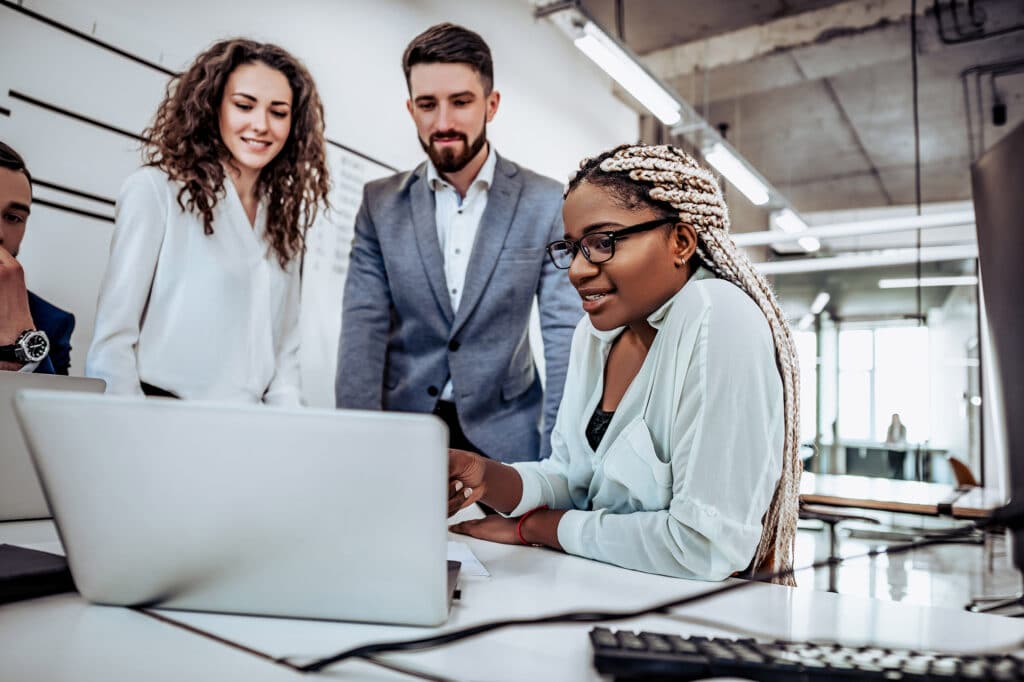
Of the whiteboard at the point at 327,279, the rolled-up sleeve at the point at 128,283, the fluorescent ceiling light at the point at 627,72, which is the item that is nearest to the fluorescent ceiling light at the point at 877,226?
the fluorescent ceiling light at the point at 627,72

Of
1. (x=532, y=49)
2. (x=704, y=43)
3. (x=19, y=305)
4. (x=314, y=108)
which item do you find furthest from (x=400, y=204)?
(x=704, y=43)

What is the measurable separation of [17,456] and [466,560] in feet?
2.10

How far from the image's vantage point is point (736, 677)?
1.64 ft

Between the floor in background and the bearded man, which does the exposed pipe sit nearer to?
the floor in background

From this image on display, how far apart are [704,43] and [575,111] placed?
1232mm

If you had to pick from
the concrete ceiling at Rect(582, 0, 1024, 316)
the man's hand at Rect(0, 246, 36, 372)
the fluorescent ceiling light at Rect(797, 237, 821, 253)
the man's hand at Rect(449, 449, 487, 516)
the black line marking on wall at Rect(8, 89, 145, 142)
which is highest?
the concrete ceiling at Rect(582, 0, 1024, 316)

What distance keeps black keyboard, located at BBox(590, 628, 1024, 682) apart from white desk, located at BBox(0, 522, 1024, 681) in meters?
0.03

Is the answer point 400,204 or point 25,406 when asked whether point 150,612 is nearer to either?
point 25,406

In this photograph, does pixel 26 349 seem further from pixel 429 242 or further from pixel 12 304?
pixel 429 242

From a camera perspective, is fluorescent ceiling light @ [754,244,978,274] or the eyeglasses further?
fluorescent ceiling light @ [754,244,978,274]

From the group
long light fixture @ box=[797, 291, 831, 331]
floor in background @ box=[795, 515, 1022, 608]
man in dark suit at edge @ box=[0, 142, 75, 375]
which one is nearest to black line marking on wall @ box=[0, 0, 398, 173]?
man in dark suit at edge @ box=[0, 142, 75, 375]

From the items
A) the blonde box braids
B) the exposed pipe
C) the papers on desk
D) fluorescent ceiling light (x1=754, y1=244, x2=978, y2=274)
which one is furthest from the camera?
fluorescent ceiling light (x1=754, y1=244, x2=978, y2=274)

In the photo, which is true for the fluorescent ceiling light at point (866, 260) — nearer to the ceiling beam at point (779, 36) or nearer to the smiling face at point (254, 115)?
the ceiling beam at point (779, 36)

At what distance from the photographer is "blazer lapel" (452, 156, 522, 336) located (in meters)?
1.98
